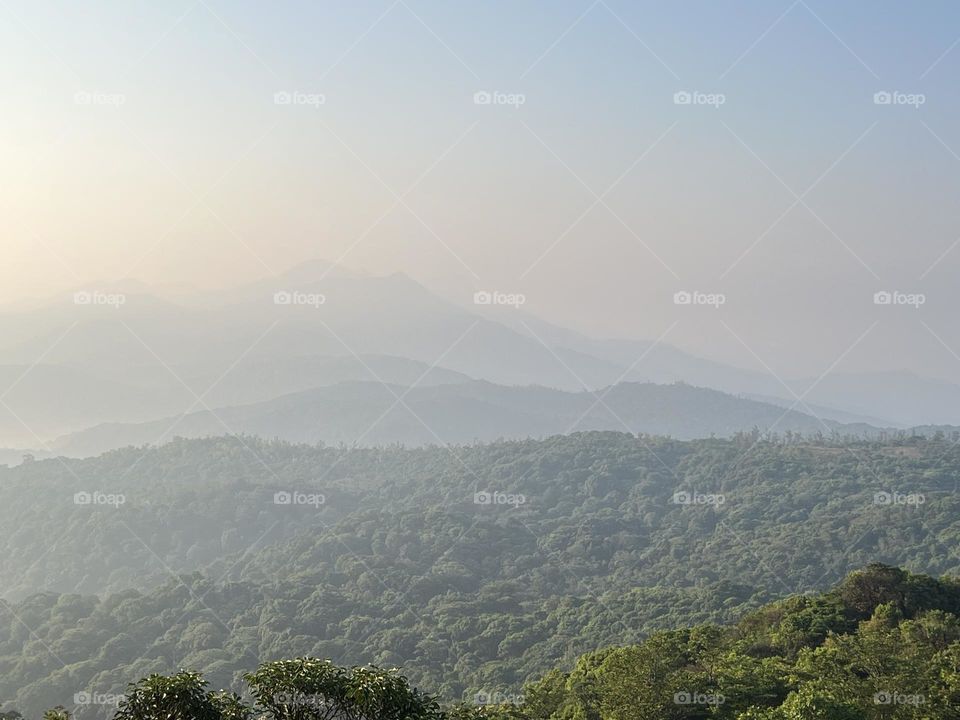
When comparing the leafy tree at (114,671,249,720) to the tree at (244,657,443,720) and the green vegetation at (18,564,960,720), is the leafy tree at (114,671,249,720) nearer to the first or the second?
the green vegetation at (18,564,960,720)

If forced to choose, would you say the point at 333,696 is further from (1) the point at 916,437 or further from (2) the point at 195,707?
(1) the point at 916,437

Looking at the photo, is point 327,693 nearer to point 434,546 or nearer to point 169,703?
point 169,703

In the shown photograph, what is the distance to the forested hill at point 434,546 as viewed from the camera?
2142 inches

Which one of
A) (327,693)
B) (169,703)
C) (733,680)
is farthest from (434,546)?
(169,703)

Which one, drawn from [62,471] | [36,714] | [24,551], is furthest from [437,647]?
[62,471]

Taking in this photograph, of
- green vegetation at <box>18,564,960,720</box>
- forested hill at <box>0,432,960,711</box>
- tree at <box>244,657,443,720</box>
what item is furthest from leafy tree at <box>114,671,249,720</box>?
forested hill at <box>0,432,960,711</box>

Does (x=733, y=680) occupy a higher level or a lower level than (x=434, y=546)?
lower

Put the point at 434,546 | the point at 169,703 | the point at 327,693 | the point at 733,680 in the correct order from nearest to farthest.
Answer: the point at 169,703 < the point at 327,693 < the point at 733,680 < the point at 434,546

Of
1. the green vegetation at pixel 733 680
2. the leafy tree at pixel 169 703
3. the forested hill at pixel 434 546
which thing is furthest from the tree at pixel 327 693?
the forested hill at pixel 434 546

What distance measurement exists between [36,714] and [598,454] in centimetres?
7126

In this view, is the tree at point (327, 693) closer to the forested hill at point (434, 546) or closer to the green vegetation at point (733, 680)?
the green vegetation at point (733, 680)

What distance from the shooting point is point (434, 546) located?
255 ft

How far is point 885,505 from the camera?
241ft

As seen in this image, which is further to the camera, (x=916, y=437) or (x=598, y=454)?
(x=598, y=454)
